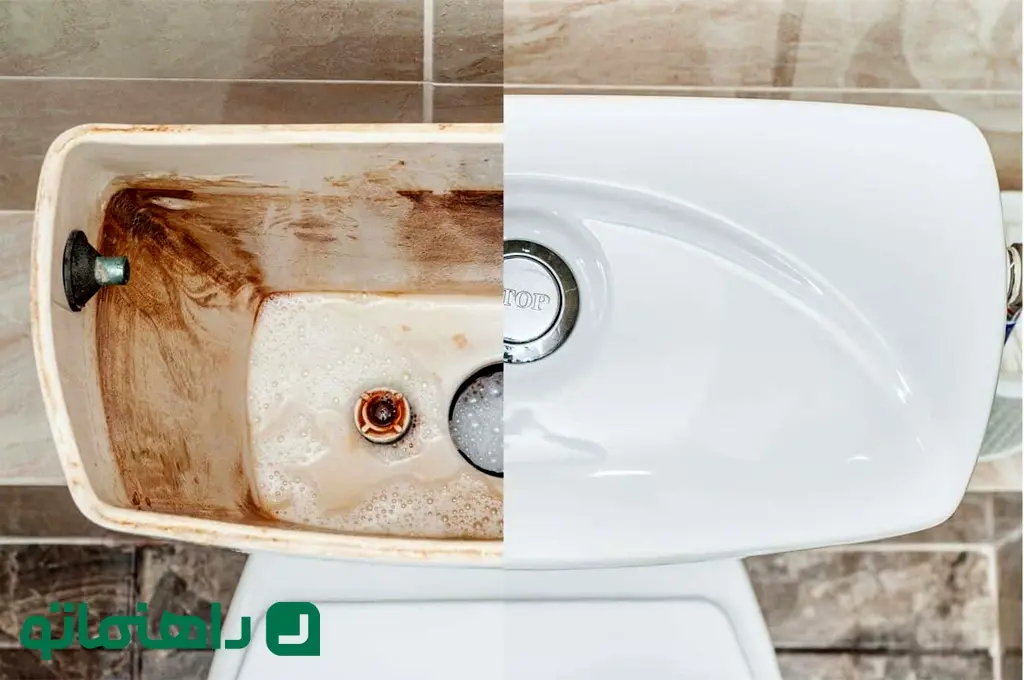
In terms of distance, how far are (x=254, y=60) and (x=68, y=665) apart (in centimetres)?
63

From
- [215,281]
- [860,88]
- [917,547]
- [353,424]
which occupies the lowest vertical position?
[917,547]

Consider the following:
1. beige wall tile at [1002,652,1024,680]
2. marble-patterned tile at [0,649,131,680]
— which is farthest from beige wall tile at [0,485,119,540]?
beige wall tile at [1002,652,1024,680]

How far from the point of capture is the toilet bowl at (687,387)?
0.45 metres

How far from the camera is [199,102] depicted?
26.0 inches

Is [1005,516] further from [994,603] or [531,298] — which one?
[531,298]

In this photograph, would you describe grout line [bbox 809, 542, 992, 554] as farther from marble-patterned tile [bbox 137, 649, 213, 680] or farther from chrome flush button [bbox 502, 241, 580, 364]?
marble-patterned tile [bbox 137, 649, 213, 680]

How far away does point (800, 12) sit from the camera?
60cm

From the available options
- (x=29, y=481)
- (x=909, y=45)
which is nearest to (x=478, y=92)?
(x=909, y=45)

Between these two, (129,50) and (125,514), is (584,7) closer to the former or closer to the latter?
(129,50)

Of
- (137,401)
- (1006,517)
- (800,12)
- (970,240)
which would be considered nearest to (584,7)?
(800,12)

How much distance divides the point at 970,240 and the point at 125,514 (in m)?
0.53

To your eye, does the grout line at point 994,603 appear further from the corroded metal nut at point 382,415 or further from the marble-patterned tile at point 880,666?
the corroded metal nut at point 382,415

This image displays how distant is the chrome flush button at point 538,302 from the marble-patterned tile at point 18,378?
52cm

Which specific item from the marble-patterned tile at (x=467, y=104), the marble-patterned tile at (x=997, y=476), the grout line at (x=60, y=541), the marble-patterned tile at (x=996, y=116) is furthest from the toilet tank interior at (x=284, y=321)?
the marble-patterned tile at (x=997, y=476)
